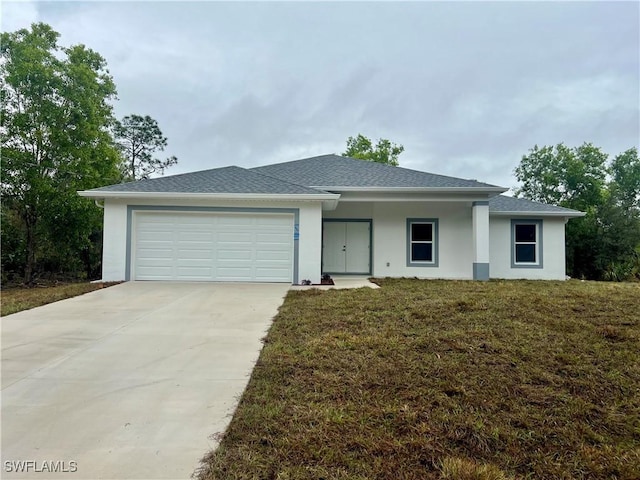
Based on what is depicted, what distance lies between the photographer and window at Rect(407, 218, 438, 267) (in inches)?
485

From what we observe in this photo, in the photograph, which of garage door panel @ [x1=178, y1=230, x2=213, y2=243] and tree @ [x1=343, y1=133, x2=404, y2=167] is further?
tree @ [x1=343, y1=133, x2=404, y2=167]

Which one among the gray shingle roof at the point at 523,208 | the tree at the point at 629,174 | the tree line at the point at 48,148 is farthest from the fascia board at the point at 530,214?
the tree at the point at 629,174

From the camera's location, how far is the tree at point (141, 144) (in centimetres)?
2569

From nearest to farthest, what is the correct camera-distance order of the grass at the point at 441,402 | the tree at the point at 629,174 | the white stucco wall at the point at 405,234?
the grass at the point at 441,402, the white stucco wall at the point at 405,234, the tree at the point at 629,174

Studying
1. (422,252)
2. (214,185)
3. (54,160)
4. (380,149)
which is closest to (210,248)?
(214,185)

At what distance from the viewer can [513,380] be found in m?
3.38

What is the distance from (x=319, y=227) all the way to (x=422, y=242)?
4240 millimetres

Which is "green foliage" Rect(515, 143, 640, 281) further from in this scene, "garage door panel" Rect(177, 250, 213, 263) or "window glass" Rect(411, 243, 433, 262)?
"garage door panel" Rect(177, 250, 213, 263)

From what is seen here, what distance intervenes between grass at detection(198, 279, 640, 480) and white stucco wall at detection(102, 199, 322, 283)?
4.60 meters

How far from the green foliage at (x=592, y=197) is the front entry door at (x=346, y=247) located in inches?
432

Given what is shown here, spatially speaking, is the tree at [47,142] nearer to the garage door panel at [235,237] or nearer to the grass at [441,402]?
the garage door panel at [235,237]

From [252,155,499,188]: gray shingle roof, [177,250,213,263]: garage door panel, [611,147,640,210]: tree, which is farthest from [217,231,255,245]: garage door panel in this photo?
[611,147,640,210]: tree

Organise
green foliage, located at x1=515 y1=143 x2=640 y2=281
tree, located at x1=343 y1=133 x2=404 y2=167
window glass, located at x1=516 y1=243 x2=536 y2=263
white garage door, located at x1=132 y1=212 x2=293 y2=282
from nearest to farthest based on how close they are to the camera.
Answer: white garage door, located at x1=132 y1=212 x2=293 y2=282 → window glass, located at x1=516 y1=243 x2=536 y2=263 → green foliage, located at x1=515 y1=143 x2=640 y2=281 → tree, located at x1=343 y1=133 x2=404 y2=167

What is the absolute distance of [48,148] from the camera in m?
11.5
